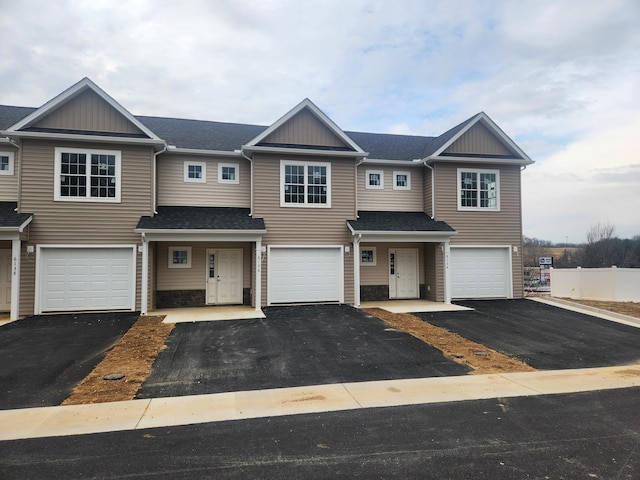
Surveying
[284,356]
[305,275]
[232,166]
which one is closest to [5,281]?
[232,166]

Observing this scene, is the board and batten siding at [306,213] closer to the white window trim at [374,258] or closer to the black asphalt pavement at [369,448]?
the white window trim at [374,258]

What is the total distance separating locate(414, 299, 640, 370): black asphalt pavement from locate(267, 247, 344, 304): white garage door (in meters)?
3.52

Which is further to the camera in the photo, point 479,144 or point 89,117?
point 479,144

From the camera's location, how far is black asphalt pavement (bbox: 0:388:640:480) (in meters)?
3.62

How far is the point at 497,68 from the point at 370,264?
9775 millimetres

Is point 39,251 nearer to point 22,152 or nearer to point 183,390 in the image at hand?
point 22,152

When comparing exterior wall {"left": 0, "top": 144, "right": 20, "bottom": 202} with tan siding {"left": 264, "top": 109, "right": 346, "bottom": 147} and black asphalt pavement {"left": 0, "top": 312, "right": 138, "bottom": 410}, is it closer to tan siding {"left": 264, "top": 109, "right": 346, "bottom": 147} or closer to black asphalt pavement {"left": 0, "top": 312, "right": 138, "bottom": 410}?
black asphalt pavement {"left": 0, "top": 312, "right": 138, "bottom": 410}

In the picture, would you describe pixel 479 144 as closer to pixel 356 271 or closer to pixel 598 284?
pixel 356 271

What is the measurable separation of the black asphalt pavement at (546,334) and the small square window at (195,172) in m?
9.36

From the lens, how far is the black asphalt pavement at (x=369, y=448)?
3623 mm

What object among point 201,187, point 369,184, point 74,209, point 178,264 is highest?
point 369,184

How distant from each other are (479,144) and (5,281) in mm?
18345

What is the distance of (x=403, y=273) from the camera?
52.7 feet

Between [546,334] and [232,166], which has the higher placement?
[232,166]
